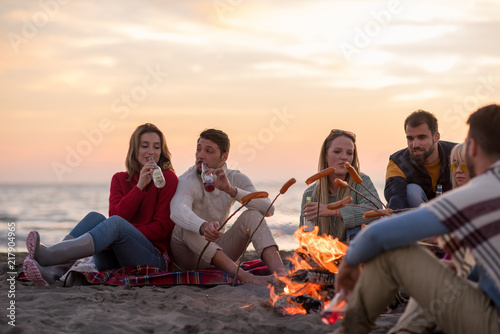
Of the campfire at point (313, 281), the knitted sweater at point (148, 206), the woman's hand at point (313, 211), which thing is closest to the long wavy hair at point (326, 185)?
the woman's hand at point (313, 211)

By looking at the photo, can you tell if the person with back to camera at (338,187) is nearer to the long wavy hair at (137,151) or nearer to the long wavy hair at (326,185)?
the long wavy hair at (326,185)

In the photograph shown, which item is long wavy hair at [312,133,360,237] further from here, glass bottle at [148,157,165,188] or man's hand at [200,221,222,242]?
glass bottle at [148,157,165,188]

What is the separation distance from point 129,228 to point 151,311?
1345 mm

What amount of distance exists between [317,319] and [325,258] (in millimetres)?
534

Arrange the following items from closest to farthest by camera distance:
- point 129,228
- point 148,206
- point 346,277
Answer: point 346,277 < point 129,228 < point 148,206

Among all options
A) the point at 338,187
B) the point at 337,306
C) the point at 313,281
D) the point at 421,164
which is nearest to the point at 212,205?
the point at 338,187

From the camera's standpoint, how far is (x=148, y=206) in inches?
226

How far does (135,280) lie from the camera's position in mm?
5254

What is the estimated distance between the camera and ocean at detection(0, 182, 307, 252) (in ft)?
34.9

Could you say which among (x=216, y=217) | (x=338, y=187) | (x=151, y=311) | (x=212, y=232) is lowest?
(x=151, y=311)

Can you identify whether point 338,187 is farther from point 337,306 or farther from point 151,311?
point 337,306

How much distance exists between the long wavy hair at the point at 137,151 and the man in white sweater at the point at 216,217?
281 millimetres

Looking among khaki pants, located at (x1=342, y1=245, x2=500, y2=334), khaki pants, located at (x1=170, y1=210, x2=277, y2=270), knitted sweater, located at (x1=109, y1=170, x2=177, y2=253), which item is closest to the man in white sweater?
khaki pants, located at (x1=170, y1=210, x2=277, y2=270)

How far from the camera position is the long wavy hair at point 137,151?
19.2 ft
